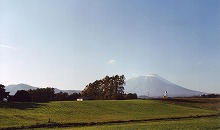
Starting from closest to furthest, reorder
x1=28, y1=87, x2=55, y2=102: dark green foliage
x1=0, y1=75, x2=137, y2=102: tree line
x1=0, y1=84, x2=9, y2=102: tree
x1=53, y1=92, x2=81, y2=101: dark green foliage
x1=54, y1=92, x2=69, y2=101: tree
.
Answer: x1=0, y1=84, x2=9, y2=102: tree
x1=28, y1=87, x2=55, y2=102: dark green foliage
x1=0, y1=75, x2=137, y2=102: tree line
x1=53, y1=92, x2=81, y2=101: dark green foliage
x1=54, y1=92, x2=69, y2=101: tree

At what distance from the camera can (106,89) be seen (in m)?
148

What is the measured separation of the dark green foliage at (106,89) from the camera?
14362 centimetres

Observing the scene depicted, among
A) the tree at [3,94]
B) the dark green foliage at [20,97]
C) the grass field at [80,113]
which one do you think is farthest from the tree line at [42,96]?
the grass field at [80,113]

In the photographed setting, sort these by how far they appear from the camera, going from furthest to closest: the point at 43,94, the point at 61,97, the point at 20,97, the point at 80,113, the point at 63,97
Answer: the point at 63,97, the point at 61,97, the point at 43,94, the point at 20,97, the point at 80,113

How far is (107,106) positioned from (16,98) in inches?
1277

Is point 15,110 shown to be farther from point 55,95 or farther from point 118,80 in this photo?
point 118,80

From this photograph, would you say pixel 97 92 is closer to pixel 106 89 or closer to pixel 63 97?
pixel 106 89

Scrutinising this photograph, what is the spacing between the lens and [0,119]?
62.9 metres

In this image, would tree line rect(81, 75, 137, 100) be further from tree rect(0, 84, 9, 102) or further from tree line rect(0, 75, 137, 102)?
tree rect(0, 84, 9, 102)

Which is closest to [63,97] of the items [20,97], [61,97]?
[61,97]

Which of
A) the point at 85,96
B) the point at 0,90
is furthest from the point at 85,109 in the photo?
the point at 85,96

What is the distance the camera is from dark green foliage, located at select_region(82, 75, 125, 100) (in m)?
144

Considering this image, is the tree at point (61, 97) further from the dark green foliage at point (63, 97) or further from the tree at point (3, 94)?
the tree at point (3, 94)

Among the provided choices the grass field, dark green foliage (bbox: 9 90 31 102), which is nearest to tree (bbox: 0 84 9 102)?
dark green foliage (bbox: 9 90 31 102)
